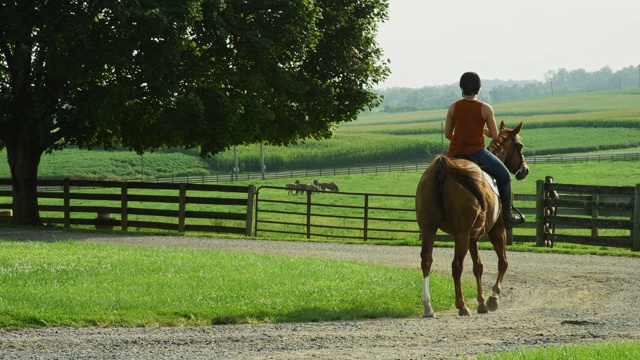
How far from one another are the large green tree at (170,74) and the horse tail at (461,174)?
49.5ft

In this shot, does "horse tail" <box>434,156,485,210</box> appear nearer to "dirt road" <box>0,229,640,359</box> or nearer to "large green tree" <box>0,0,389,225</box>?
"dirt road" <box>0,229,640,359</box>

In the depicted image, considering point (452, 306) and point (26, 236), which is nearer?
point (452, 306)

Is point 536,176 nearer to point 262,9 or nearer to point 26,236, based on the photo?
→ point 262,9

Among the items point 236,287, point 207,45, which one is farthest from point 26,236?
point 236,287

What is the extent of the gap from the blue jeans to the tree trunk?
787 inches

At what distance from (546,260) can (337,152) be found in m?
78.4

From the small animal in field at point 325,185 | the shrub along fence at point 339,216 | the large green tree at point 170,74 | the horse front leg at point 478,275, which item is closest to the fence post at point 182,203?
the shrub along fence at point 339,216

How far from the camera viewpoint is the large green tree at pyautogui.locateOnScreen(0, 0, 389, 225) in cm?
2633

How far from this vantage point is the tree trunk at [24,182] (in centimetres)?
2947

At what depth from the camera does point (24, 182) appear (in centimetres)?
2956

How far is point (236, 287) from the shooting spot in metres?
13.9

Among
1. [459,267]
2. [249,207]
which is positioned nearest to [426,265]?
[459,267]

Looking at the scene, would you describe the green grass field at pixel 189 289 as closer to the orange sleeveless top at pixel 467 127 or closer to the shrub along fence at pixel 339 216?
the orange sleeveless top at pixel 467 127

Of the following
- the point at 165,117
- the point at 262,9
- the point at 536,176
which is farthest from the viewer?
the point at 536,176
